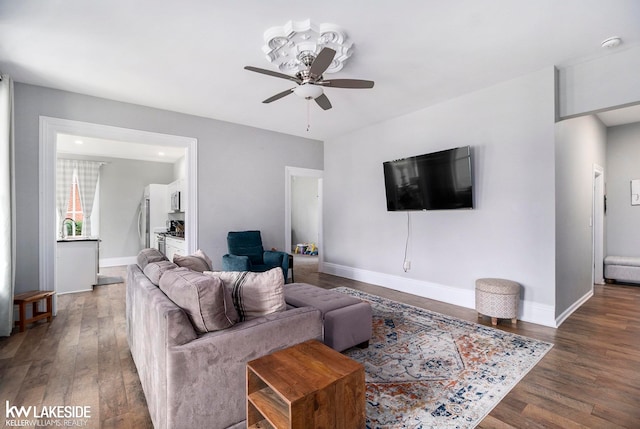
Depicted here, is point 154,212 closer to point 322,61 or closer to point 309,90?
point 309,90

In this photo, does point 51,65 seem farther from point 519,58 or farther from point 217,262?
point 519,58

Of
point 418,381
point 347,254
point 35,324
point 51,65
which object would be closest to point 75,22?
point 51,65

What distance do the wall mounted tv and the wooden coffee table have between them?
2.97 meters

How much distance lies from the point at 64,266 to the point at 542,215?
6787mm

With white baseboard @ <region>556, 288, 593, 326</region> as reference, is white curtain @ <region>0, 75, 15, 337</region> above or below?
above

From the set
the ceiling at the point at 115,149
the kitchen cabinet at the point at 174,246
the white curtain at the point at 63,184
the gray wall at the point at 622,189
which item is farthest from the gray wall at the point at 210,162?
the gray wall at the point at 622,189

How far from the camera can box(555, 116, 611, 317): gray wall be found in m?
3.26

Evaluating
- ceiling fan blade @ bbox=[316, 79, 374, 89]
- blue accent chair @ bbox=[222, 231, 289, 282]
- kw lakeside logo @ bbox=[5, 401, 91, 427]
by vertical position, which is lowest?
kw lakeside logo @ bbox=[5, 401, 91, 427]

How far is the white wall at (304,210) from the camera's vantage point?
32.0 feet

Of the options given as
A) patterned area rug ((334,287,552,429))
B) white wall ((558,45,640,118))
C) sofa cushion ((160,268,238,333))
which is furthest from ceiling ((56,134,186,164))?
white wall ((558,45,640,118))

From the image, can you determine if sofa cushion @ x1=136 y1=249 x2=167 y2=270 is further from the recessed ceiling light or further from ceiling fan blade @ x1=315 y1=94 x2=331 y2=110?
the recessed ceiling light

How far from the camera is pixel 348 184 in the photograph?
18.5 ft

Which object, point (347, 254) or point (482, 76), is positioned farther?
point (347, 254)

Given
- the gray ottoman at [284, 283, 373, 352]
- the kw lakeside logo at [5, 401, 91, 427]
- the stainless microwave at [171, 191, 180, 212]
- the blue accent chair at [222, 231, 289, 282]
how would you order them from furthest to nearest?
the stainless microwave at [171, 191, 180, 212] < the blue accent chair at [222, 231, 289, 282] < the gray ottoman at [284, 283, 373, 352] < the kw lakeside logo at [5, 401, 91, 427]
